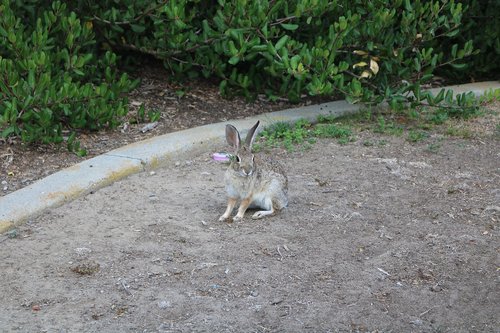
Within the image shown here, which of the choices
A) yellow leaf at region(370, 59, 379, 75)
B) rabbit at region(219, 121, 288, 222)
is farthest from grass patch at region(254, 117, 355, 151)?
rabbit at region(219, 121, 288, 222)

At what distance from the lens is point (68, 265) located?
220 inches

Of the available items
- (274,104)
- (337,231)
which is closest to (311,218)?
(337,231)

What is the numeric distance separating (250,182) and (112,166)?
1.48m

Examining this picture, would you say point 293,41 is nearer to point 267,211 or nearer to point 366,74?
point 366,74

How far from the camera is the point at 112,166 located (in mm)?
7309

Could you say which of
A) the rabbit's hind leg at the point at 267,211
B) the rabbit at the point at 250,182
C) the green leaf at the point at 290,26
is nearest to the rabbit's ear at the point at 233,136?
the rabbit at the point at 250,182

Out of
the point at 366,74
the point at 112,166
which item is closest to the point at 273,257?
the point at 112,166

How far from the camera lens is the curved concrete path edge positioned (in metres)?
6.46

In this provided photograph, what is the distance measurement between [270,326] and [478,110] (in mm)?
5529

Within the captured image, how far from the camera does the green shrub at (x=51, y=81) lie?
7.36m

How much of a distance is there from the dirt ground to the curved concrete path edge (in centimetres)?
12

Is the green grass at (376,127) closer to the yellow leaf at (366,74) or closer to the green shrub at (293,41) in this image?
the green shrub at (293,41)

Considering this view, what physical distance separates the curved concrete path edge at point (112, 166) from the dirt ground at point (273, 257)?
0.12 m

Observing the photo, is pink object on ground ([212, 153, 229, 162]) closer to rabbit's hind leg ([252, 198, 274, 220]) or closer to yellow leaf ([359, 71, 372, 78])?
rabbit's hind leg ([252, 198, 274, 220])
